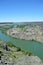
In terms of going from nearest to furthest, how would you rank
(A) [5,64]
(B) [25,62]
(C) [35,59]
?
(A) [5,64] < (B) [25,62] < (C) [35,59]

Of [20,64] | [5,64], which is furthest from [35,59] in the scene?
[5,64]

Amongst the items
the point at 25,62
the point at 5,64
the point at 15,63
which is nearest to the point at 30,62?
the point at 25,62

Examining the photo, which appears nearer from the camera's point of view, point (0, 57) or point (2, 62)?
point (2, 62)

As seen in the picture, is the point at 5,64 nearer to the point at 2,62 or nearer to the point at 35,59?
the point at 2,62

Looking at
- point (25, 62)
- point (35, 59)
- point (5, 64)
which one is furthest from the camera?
point (35, 59)

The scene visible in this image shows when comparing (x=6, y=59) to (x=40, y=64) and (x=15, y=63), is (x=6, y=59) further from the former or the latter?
(x=40, y=64)

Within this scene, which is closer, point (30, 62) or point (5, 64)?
point (5, 64)

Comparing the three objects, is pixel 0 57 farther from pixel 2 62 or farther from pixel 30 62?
pixel 30 62

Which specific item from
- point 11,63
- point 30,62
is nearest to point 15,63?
point 11,63
